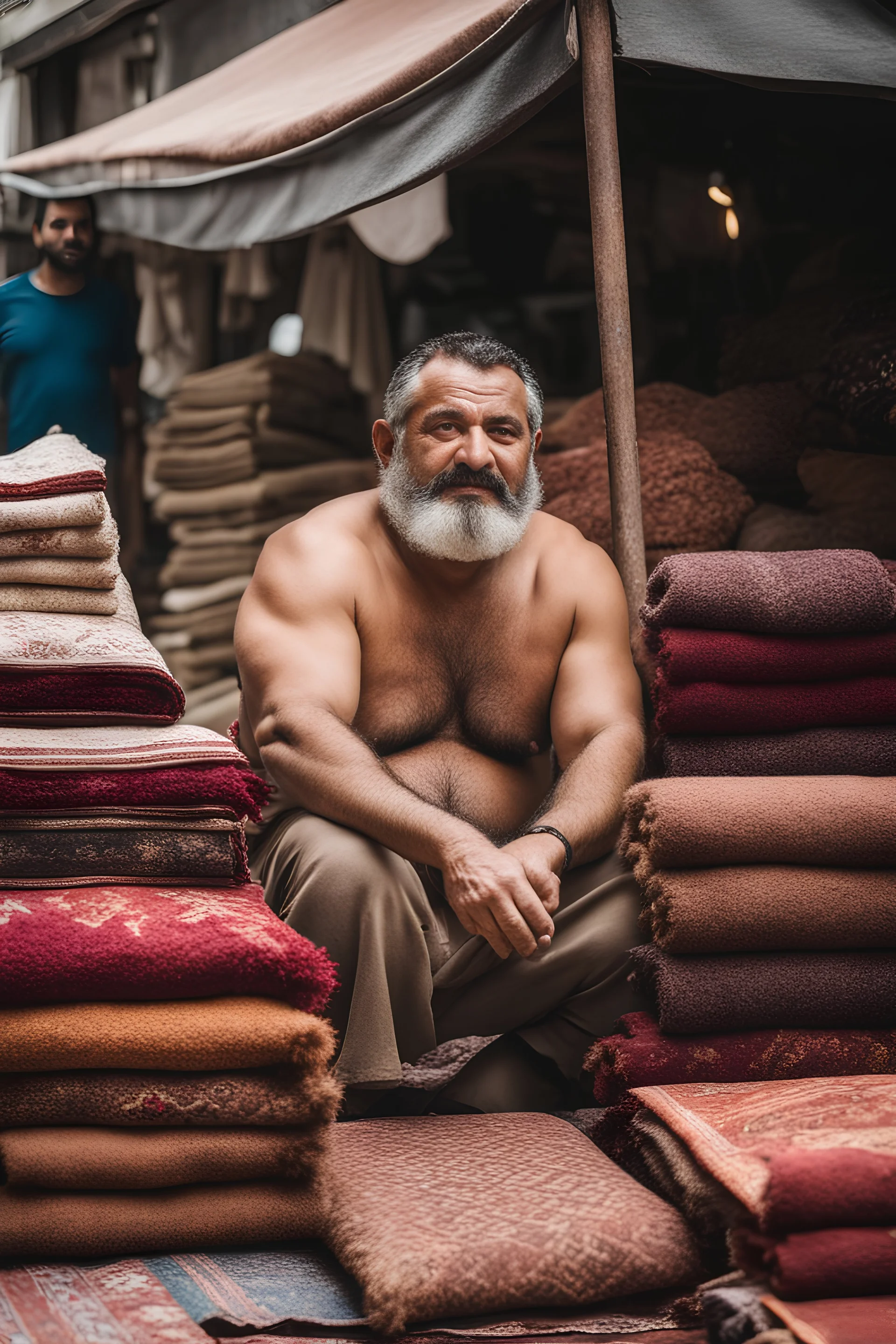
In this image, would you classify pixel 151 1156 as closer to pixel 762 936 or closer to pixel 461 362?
pixel 762 936

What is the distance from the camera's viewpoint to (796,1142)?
5.76 feet

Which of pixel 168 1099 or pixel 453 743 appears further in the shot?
pixel 453 743

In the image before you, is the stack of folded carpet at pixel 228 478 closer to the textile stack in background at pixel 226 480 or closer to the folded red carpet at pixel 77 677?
the textile stack in background at pixel 226 480

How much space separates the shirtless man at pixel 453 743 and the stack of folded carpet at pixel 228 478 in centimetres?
225

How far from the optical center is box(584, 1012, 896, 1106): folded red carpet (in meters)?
2.29

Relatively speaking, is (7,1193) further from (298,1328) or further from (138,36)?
(138,36)

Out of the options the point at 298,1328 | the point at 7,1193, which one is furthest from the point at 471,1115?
the point at 7,1193

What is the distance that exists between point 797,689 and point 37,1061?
1525 mm

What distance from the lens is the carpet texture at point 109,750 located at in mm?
2154

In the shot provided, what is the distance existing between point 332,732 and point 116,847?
2.06ft

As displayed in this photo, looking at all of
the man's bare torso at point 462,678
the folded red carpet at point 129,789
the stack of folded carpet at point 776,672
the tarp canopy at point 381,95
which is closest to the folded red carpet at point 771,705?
the stack of folded carpet at point 776,672

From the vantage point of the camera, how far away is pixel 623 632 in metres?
3.04

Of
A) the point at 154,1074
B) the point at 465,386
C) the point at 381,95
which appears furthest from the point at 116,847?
the point at 381,95

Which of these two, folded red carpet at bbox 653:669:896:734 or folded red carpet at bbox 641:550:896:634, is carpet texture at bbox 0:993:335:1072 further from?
folded red carpet at bbox 641:550:896:634
